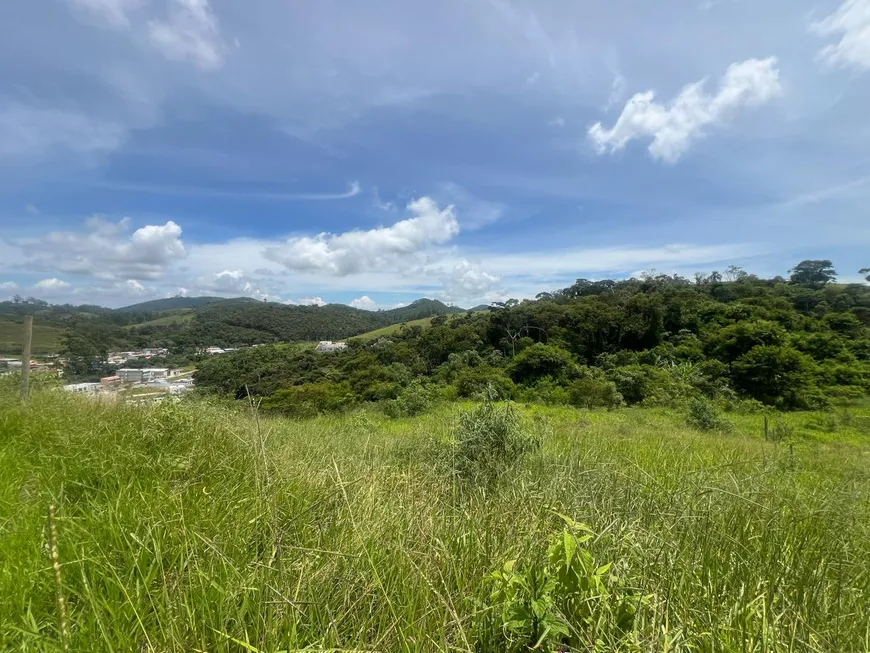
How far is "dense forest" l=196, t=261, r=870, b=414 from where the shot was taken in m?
21.6

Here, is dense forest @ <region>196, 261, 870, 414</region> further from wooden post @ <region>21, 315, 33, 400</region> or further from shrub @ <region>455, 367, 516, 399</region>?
wooden post @ <region>21, 315, 33, 400</region>

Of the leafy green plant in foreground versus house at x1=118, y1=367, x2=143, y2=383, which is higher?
the leafy green plant in foreground

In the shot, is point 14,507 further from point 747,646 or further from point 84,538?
point 747,646

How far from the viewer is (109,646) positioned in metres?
1.17

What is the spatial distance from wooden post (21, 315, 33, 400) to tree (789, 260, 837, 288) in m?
61.7

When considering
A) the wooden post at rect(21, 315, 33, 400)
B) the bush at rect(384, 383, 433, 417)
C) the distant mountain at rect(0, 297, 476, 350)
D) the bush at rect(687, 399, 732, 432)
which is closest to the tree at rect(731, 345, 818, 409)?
the bush at rect(687, 399, 732, 432)

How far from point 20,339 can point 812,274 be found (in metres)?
65.4

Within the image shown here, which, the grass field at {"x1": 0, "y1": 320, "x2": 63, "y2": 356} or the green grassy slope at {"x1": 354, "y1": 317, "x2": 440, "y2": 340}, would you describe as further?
the green grassy slope at {"x1": 354, "y1": 317, "x2": 440, "y2": 340}

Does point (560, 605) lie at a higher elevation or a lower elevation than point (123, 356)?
higher

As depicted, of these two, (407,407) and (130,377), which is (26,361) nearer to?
(130,377)

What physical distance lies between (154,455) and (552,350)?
26231mm

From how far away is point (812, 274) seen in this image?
45.7m

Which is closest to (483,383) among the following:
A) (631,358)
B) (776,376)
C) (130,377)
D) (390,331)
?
(631,358)

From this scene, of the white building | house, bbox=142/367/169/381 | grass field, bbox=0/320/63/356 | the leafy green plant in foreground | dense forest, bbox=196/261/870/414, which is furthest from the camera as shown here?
dense forest, bbox=196/261/870/414
